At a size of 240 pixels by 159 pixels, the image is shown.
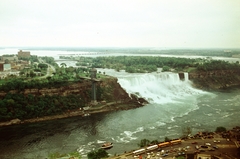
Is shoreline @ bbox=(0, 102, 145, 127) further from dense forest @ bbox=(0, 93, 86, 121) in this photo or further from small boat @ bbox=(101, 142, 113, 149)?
small boat @ bbox=(101, 142, 113, 149)

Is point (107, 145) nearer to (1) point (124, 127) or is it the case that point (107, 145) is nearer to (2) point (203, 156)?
(1) point (124, 127)

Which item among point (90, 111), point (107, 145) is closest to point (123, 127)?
point (107, 145)

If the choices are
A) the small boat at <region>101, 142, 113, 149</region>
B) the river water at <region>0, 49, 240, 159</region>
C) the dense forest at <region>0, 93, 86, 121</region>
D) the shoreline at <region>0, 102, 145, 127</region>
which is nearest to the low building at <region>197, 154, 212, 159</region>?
the river water at <region>0, 49, 240, 159</region>

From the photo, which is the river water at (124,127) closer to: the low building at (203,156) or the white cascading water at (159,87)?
the white cascading water at (159,87)

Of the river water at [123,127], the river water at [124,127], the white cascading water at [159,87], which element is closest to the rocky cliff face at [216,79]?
the white cascading water at [159,87]

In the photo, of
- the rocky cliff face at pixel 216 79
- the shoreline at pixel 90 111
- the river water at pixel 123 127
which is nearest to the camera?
the river water at pixel 123 127
